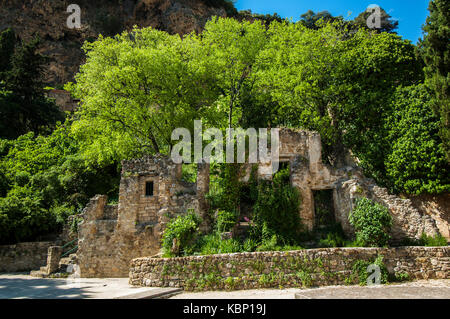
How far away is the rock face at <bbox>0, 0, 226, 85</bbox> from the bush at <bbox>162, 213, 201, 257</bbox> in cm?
3397

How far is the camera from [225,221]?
14.2 metres

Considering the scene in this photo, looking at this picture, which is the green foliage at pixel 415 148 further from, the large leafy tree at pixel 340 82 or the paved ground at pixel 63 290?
the paved ground at pixel 63 290

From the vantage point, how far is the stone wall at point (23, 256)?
18734mm

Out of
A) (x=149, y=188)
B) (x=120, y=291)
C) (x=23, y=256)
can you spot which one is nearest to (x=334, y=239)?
(x=120, y=291)

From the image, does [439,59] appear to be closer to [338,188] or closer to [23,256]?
[338,188]

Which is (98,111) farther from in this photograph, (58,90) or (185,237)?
(58,90)

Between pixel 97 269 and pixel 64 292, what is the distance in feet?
15.5

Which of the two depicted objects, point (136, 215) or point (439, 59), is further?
point (136, 215)

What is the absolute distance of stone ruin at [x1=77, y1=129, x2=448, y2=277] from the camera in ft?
49.9

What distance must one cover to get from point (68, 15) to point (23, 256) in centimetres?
3951

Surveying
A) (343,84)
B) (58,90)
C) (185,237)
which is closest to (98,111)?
(185,237)

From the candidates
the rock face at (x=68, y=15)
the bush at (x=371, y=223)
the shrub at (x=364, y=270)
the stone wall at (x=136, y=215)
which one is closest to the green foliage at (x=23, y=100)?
the rock face at (x=68, y=15)

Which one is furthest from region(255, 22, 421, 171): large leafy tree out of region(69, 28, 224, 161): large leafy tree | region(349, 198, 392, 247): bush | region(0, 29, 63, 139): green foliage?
region(0, 29, 63, 139): green foliage

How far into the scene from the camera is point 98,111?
784 inches
